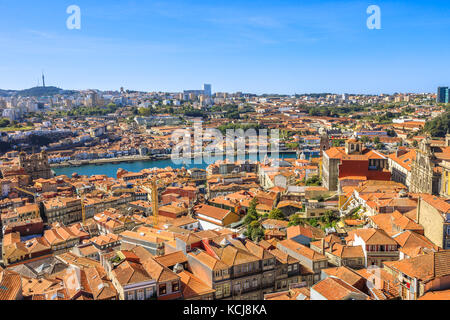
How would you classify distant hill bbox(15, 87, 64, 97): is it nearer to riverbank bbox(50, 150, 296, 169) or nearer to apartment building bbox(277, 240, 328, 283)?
riverbank bbox(50, 150, 296, 169)

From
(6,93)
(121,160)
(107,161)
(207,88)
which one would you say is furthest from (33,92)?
(121,160)

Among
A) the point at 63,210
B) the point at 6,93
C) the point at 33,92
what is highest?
the point at 33,92

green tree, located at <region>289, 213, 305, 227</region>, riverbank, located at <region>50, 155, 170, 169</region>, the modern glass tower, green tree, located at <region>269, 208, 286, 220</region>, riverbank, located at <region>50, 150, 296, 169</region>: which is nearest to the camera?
green tree, located at <region>289, 213, 305, 227</region>

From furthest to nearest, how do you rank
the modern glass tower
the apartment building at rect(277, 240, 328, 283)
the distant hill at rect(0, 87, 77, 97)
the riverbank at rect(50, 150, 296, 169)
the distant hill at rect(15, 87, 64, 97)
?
the modern glass tower < the distant hill at rect(15, 87, 64, 97) < the distant hill at rect(0, 87, 77, 97) < the riverbank at rect(50, 150, 296, 169) < the apartment building at rect(277, 240, 328, 283)

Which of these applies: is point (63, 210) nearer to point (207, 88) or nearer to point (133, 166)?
point (133, 166)

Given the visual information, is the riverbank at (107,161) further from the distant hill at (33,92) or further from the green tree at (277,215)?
the distant hill at (33,92)

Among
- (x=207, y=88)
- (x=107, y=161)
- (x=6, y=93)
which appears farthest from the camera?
(x=207, y=88)

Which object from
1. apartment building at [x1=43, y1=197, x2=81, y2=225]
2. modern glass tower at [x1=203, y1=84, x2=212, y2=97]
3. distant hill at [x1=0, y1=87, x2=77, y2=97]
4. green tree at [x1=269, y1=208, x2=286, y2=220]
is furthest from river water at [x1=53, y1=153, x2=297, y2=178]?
distant hill at [x1=0, y1=87, x2=77, y2=97]

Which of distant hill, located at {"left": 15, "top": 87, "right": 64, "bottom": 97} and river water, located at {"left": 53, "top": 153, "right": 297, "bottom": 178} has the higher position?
distant hill, located at {"left": 15, "top": 87, "right": 64, "bottom": 97}

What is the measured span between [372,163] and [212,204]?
3.33m

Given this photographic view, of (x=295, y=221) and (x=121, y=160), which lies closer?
(x=295, y=221)

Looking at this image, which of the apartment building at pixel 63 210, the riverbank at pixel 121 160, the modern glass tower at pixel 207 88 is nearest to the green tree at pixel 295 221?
the apartment building at pixel 63 210

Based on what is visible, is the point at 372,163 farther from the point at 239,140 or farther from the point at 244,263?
the point at 239,140
